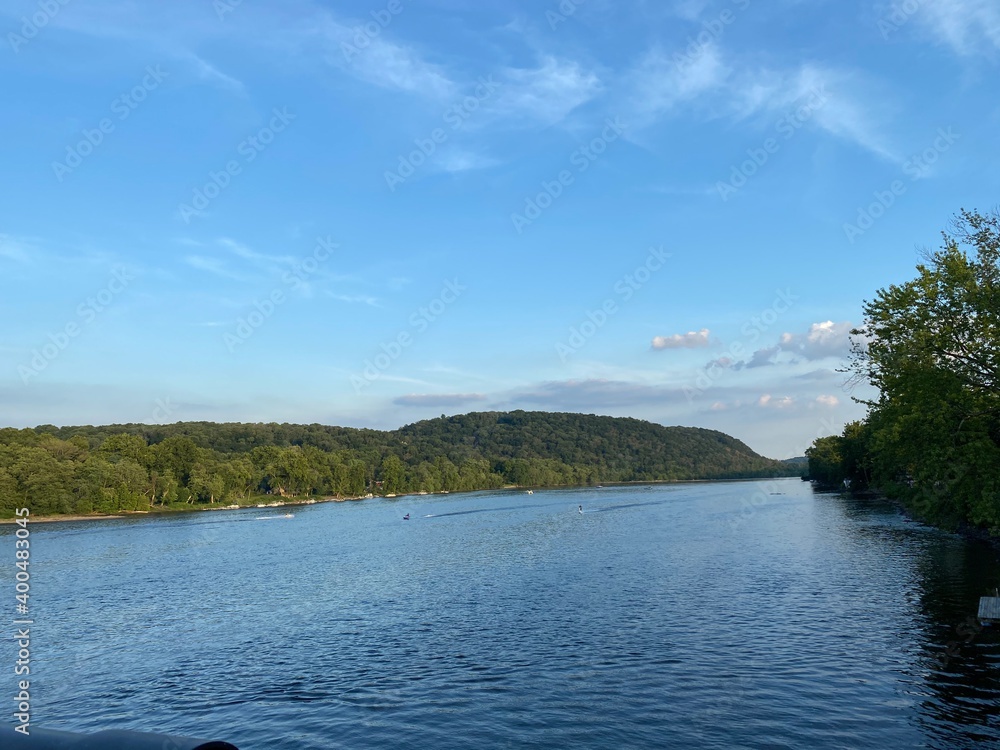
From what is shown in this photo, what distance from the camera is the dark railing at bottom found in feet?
32.1

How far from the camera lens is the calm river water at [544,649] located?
22828 mm

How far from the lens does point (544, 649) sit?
106 ft

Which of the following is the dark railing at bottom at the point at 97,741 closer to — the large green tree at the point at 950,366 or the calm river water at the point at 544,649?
the calm river water at the point at 544,649

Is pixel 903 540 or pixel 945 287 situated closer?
pixel 945 287

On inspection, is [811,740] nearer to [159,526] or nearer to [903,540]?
[903,540]

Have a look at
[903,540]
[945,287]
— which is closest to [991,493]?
[945,287]

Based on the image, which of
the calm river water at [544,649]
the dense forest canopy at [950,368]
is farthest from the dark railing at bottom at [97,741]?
the dense forest canopy at [950,368]

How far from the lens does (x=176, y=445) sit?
197750mm

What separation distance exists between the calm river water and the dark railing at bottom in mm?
13829

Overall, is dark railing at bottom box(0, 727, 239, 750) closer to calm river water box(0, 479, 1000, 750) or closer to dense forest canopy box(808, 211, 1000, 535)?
calm river water box(0, 479, 1000, 750)

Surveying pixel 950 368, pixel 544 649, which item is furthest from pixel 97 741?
pixel 950 368

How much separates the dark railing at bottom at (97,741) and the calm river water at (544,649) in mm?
13829

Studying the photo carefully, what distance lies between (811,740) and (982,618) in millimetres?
17384

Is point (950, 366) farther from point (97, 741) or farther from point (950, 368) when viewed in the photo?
point (97, 741)
